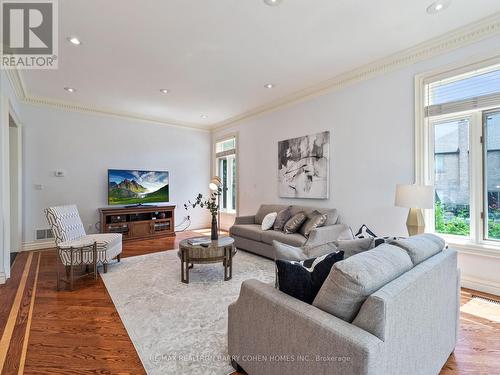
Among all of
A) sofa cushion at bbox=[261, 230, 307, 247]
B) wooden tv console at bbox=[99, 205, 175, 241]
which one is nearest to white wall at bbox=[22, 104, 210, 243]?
wooden tv console at bbox=[99, 205, 175, 241]

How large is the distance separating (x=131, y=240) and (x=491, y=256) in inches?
231

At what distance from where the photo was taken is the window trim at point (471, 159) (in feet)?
9.43

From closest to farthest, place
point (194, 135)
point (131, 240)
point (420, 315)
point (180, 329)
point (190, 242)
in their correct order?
point (420, 315), point (180, 329), point (190, 242), point (131, 240), point (194, 135)

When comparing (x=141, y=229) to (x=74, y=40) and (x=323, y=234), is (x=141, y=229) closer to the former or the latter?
(x=74, y=40)

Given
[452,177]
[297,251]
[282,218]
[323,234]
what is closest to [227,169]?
[282,218]

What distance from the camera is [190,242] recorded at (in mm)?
3436

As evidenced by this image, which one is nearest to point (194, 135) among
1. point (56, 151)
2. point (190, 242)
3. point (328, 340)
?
point (56, 151)

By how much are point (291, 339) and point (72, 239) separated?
12.0ft

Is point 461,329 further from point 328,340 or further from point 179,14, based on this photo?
point 179,14

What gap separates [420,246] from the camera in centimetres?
166

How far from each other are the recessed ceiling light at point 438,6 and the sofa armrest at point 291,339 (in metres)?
2.98

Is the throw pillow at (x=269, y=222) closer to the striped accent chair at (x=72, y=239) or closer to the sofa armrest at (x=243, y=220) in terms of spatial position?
the sofa armrest at (x=243, y=220)

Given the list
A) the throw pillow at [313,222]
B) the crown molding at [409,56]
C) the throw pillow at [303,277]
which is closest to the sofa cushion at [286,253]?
the throw pillow at [303,277]

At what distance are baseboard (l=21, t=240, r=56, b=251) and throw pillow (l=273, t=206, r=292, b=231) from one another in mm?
4378
